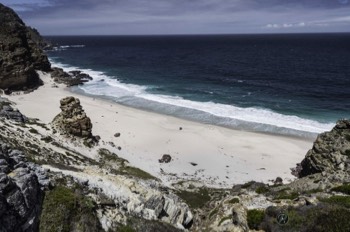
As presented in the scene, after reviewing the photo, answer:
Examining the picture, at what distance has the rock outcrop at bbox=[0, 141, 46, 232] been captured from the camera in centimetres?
1267

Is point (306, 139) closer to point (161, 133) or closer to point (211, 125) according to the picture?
point (211, 125)

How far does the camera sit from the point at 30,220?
13469mm

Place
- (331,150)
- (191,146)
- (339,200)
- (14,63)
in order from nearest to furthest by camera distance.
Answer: (339,200), (331,150), (191,146), (14,63)

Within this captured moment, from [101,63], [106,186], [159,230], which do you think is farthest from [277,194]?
[101,63]

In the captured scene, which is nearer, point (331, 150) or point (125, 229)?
point (125, 229)

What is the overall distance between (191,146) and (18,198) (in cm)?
3217

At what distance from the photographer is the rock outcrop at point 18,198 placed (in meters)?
12.7

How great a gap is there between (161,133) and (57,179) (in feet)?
104

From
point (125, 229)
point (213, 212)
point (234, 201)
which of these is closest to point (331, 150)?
point (234, 201)

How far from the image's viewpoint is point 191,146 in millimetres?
44406

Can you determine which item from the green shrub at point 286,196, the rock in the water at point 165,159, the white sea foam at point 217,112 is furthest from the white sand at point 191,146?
the green shrub at point 286,196

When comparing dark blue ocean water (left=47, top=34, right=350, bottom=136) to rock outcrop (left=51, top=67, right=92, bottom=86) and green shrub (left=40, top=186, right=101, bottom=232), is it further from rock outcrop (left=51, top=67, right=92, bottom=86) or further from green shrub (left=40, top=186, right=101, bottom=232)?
green shrub (left=40, top=186, right=101, bottom=232)

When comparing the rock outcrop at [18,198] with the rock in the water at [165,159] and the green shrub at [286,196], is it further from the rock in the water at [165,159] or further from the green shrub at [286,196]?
the rock in the water at [165,159]

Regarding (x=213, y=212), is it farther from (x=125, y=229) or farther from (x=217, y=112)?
(x=217, y=112)
